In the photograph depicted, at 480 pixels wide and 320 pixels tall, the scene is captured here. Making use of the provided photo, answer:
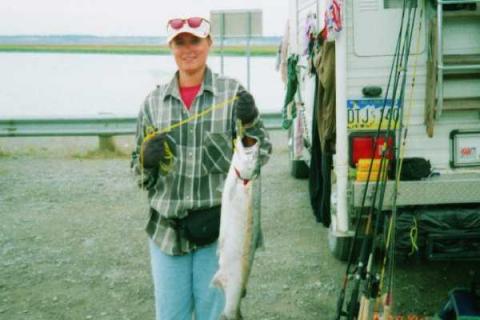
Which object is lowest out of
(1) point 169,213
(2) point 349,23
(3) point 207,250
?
(3) point 207,250

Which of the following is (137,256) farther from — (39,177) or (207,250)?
(39,177)

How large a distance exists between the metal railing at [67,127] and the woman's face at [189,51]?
10408 mm

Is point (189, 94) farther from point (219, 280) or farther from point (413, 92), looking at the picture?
point (413, 92)

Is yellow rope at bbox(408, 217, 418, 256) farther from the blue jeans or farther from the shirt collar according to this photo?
the shirt collar

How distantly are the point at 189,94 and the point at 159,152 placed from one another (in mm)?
401

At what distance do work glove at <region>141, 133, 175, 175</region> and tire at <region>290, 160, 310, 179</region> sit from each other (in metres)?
6.90

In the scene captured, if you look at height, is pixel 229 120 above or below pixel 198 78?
below

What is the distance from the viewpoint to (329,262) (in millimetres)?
6262

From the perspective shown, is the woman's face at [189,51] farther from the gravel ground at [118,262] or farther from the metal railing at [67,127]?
the metal railing at [67,127]

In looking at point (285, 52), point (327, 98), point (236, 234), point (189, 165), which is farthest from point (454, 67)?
point (285, 52)

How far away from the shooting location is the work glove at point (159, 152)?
10.6 ft

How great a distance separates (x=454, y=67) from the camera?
4605 millimetres

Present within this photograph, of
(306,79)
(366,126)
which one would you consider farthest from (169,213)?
(306,79)

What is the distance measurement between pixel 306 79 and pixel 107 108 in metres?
17.7
